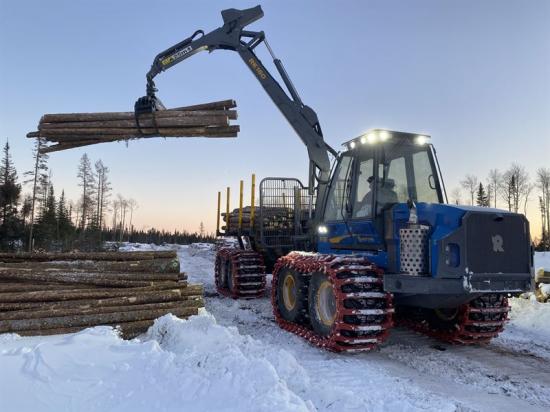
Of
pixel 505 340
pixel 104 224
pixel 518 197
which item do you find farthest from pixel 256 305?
pixel 104 224

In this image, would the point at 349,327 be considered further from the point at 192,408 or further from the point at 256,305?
the point at 256,305

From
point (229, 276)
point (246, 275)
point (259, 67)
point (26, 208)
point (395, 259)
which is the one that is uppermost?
point (259, 67)

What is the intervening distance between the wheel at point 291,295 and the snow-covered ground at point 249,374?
0.69 meters

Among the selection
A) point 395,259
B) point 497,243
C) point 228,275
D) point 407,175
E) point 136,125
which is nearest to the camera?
point 497,243

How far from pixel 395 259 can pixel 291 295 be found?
8.40 feet

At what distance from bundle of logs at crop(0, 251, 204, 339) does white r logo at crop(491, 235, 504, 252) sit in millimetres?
4775

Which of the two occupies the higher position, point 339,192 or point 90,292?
point 339,192

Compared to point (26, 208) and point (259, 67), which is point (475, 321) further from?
point (26, 208)

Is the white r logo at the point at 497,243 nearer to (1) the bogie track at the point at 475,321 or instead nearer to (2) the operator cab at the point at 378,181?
(1) the bogie track at the point at 475,321

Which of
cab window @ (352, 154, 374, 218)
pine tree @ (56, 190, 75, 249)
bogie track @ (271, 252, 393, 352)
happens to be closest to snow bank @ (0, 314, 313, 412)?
bogie track @ (271, 252, 393, 352)

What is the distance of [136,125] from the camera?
298 inches

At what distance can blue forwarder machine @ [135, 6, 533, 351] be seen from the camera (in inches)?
238

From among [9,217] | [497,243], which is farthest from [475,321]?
[9,217]

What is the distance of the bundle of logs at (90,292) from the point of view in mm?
6781
